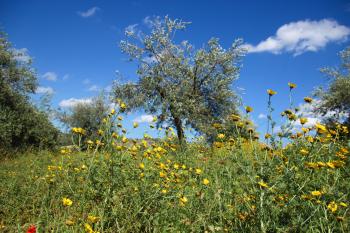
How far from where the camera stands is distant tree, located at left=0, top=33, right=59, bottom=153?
63.3 feet

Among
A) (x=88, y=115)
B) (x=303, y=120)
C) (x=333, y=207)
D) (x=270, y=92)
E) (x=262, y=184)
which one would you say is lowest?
(x=333, y=207)

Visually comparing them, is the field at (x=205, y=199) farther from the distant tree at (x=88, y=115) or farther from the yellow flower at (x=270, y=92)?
the distant tree at (x=88, y=115)

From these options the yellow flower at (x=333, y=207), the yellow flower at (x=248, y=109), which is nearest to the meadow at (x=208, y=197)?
the yellow flower at (x=333, y=207)

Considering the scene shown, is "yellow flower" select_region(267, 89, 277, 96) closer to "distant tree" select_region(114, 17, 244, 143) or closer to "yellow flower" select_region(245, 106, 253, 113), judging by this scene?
"yellow flower" select_region(245, 106, 253, 113)

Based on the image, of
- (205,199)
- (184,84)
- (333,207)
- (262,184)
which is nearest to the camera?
(333,207)

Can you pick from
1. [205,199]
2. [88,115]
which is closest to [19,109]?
[88,115]

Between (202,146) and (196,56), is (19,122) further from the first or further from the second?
(202,146)

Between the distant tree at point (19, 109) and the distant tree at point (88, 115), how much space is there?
20.1 ft

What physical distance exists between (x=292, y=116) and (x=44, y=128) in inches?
758

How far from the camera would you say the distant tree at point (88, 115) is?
28.1 meters

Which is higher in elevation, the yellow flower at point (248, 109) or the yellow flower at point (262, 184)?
the yellow flower at point (248, 109)

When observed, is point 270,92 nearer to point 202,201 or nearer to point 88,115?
point 202,201

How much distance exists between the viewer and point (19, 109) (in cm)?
2044

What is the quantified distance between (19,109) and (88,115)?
8209 millimetres
